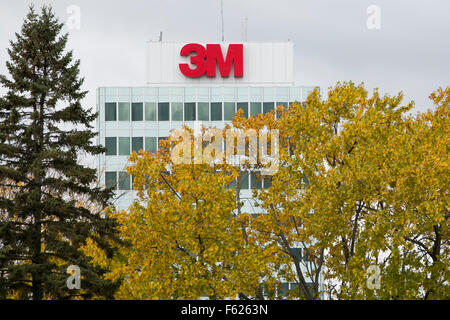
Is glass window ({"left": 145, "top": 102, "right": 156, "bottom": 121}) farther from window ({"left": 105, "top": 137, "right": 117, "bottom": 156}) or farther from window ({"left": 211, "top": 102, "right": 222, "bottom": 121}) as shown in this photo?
window ({"left": 211, "top": 102, "right": 222, "bottom": 121})

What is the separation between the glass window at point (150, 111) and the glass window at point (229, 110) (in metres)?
6.73

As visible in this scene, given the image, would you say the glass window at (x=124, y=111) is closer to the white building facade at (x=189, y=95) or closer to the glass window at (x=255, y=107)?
the white building facade at (x=189, y=95)

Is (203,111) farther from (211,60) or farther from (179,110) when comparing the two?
(211,60)

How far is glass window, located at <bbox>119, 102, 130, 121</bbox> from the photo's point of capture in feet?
206

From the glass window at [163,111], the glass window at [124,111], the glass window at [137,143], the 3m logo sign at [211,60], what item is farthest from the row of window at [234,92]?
the glass window at [137,143]

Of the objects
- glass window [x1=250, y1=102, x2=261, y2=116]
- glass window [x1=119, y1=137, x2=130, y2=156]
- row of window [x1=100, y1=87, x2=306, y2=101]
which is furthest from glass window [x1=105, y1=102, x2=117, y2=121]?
glass window [x1=250, y1=102, x2=261, y2=116]

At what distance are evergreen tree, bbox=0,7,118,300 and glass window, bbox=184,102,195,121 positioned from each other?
36.6m

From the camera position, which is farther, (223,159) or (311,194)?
(223,159)

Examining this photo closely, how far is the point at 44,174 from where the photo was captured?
78.8 feet

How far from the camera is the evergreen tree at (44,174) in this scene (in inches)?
922

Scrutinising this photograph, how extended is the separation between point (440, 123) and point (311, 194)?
21.2ft

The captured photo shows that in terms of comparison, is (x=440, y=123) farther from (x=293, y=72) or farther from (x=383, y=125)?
(x=293, y=72)
